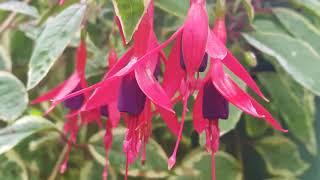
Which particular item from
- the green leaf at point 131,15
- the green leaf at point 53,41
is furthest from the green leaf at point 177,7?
the green leaf at point 131,15

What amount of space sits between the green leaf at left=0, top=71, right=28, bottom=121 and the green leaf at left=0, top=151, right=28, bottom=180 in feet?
0.31

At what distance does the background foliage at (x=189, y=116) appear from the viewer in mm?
751

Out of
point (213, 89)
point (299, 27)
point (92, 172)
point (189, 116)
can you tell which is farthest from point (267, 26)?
point (213, 89)

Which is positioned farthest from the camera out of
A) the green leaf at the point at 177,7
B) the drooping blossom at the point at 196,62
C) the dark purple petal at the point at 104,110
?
the green leaf at the point at 177,7

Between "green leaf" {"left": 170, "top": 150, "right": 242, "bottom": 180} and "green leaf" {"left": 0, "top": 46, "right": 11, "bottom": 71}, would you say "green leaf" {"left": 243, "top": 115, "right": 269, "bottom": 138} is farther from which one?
"green leaf" {"left": 0, "top": 46, "right": 11, "bottom": 71}

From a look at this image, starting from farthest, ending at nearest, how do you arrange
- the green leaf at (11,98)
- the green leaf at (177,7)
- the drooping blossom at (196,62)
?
the green leaf at (11,98)
the green leaf at (177,7)
the drooping blossom at (196,62)

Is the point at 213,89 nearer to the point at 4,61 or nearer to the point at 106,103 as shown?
the point at 106,103

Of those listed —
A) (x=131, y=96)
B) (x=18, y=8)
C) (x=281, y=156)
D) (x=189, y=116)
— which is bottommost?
(x=281, y=156)

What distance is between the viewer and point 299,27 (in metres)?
0.82

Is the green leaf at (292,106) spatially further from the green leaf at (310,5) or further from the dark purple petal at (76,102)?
the dark purple petal at (76,102)

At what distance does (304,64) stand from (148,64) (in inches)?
13.2

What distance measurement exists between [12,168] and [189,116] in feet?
0.84

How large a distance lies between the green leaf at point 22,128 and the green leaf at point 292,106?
305 millimetres

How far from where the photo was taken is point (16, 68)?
3.03ft
